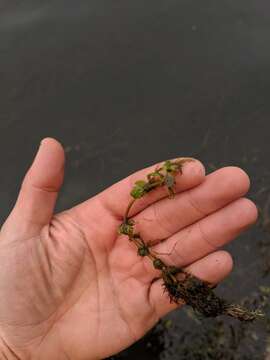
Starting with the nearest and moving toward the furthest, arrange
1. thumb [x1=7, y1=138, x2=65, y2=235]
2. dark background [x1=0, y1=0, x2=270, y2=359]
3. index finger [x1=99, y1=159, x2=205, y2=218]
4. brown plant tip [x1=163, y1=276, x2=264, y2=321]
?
1. index finger [x1=99, y1=159, x2=205, y2=218]
2. thumb [x1=7, y1=138, x2=65, y2=235]
3. brown plant tip [x1=163, y1=276, x2=264, y2=321]
4. dark background [x1=0, y1=0, x2=270, y2=359]

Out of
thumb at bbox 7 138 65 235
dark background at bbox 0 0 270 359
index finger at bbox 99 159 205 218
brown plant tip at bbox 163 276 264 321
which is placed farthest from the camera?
dark background at bbox 0 0 270 359

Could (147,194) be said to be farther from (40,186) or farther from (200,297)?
(200,297)

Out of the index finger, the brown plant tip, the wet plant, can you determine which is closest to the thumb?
the index finger

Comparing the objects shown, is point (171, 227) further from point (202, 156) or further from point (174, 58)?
point (174, 58)

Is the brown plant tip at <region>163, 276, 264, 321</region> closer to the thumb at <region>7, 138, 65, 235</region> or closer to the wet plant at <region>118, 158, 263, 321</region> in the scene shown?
the wet plant at <region>118, 158, 263, 321</region>

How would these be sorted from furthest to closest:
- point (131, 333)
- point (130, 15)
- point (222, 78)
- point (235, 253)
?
point (130, 15), point (222, 78), point (235, 253), point (131, 333)

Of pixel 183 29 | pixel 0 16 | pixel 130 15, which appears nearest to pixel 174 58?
pixel 183 29
